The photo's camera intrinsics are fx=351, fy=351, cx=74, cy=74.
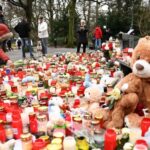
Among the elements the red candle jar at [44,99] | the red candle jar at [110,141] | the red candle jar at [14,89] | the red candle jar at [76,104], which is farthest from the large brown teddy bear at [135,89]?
the red candle jar at [14,89]

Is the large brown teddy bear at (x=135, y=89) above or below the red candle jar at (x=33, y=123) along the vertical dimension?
above

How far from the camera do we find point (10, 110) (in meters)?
4.41

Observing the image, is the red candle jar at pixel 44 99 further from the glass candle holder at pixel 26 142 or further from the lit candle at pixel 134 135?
the lit candle at pixel 134 135

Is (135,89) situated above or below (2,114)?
above

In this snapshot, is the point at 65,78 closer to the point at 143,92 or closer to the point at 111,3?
the point at 143,92

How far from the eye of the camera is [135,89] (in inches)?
154

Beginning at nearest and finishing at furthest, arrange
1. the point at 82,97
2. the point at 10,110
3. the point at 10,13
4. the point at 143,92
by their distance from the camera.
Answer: the point at 143,92, the point at 10,110, the point at 82,97, the point at 10,13

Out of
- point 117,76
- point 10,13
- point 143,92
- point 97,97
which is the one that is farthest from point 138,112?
point 10,13

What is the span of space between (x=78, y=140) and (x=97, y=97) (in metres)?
1.56

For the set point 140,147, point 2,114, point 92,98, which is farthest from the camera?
point 92,98

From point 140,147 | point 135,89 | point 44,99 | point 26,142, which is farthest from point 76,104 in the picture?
point 140,147

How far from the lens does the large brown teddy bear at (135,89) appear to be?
3.82 metres

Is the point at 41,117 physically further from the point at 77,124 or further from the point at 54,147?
the point at 54,147

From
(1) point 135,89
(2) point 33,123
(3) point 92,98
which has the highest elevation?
(1) point 135,89
